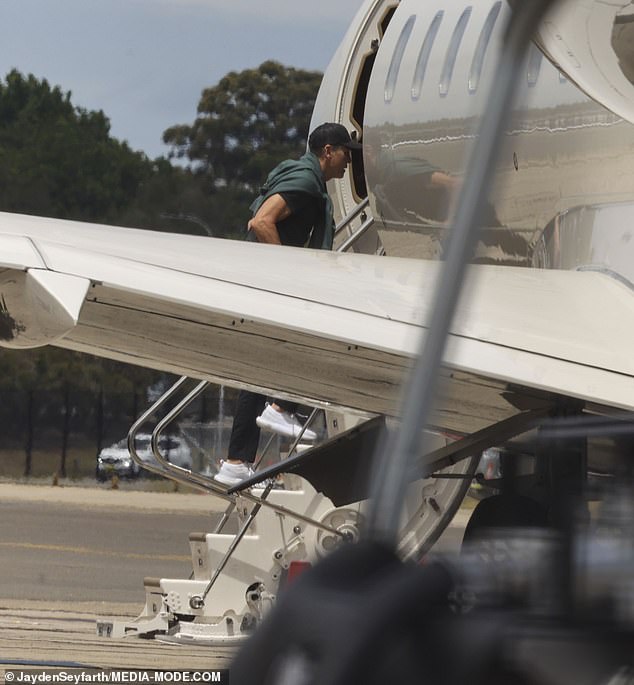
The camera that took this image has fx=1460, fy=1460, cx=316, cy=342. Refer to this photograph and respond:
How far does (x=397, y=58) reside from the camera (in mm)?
9023

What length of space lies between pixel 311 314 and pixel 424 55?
3.80 meters

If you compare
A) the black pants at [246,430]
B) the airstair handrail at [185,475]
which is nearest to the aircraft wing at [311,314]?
the airstair handrail at [185,475]

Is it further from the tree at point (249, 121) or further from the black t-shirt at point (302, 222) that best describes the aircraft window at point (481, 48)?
the tree at point (249, 121)

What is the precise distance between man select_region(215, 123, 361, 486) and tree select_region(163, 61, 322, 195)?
4459 cm

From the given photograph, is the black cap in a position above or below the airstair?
above

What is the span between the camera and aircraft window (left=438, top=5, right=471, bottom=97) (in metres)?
8.27

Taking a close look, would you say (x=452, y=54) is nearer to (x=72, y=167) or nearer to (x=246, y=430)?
(x=246, y=430)

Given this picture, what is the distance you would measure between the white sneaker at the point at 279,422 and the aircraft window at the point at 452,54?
7.24 ft

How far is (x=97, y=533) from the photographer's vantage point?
19.5 meters

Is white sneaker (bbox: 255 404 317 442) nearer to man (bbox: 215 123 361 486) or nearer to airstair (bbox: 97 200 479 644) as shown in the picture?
man (bbox: 215 123 361 486)

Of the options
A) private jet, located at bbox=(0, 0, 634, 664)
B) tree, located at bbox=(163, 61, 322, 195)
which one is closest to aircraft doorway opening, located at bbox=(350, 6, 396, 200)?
private jet, located at bbox=(0, 0, 634, 664)

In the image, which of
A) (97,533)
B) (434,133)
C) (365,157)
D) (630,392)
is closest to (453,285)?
(630,392)

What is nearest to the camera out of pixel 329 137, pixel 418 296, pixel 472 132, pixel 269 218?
pixel 472 132

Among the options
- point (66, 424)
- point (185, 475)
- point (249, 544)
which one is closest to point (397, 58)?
point (185, 475)
